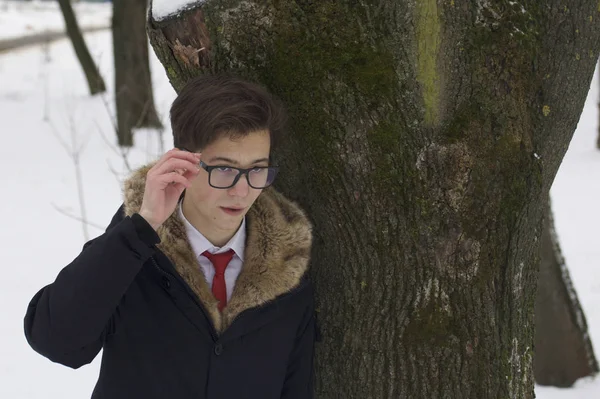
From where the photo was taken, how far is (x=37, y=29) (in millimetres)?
30766

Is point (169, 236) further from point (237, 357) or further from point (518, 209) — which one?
point (518, 209)

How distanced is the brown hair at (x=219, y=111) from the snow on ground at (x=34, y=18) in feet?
86.7

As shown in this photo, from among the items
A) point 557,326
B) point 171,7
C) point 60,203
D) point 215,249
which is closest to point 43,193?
point 60,203

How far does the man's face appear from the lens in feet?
6.47

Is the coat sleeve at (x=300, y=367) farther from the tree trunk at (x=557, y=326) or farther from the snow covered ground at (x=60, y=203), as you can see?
the snow covered ground at (x=60, y=203)

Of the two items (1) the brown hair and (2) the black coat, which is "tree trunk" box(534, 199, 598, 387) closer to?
(2) the black coat

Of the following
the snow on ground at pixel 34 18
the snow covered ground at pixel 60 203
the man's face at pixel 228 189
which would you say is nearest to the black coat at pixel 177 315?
the man's face at pixel 228 189

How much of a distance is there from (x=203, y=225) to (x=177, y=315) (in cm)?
28

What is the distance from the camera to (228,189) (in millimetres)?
1970

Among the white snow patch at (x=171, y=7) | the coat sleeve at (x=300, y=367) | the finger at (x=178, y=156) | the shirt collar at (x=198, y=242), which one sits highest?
the white snow patch at (x=171, y=7)

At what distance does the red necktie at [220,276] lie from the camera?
212 cm

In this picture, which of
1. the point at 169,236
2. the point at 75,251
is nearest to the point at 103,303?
the point at 169,236

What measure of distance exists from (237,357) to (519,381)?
103 cm

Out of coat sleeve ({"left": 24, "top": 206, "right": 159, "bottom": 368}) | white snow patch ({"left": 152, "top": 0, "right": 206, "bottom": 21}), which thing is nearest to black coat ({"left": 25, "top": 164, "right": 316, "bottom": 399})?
coat sleeve ({"left": 24, "top": 206, "right": 159, "bottom": 368})
